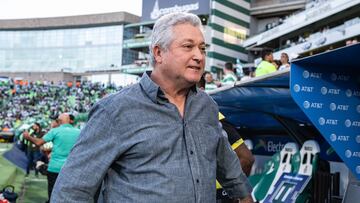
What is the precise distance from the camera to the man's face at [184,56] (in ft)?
6.52

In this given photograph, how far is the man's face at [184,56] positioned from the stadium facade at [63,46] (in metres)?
82.0

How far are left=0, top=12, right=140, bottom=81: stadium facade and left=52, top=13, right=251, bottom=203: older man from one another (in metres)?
82.0

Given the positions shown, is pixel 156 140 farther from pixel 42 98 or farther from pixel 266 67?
pixel 42 98

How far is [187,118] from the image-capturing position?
2.03 meters

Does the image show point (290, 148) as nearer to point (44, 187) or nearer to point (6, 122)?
point (44, 187)

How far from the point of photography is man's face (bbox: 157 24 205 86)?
6.52ft

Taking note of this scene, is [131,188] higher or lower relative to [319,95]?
lower

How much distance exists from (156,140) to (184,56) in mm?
361

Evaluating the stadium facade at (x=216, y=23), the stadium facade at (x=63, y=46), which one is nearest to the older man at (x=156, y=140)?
the stadium facade at (x=216, y=23)

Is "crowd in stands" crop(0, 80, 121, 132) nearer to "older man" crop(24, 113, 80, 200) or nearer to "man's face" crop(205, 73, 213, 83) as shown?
"man's face" crop(205, 73, 213, 83)

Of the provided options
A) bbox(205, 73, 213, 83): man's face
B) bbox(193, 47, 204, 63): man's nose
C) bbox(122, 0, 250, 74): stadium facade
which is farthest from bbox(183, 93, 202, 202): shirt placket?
bbox(122, 0, 250, 74): stadium facade

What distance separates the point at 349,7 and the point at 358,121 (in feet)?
121

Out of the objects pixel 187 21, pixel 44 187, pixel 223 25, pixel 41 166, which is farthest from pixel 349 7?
pixel 187 21

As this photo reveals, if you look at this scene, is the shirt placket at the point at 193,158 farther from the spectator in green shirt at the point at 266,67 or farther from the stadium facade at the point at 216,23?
the stadium facade at the point at 216,23
